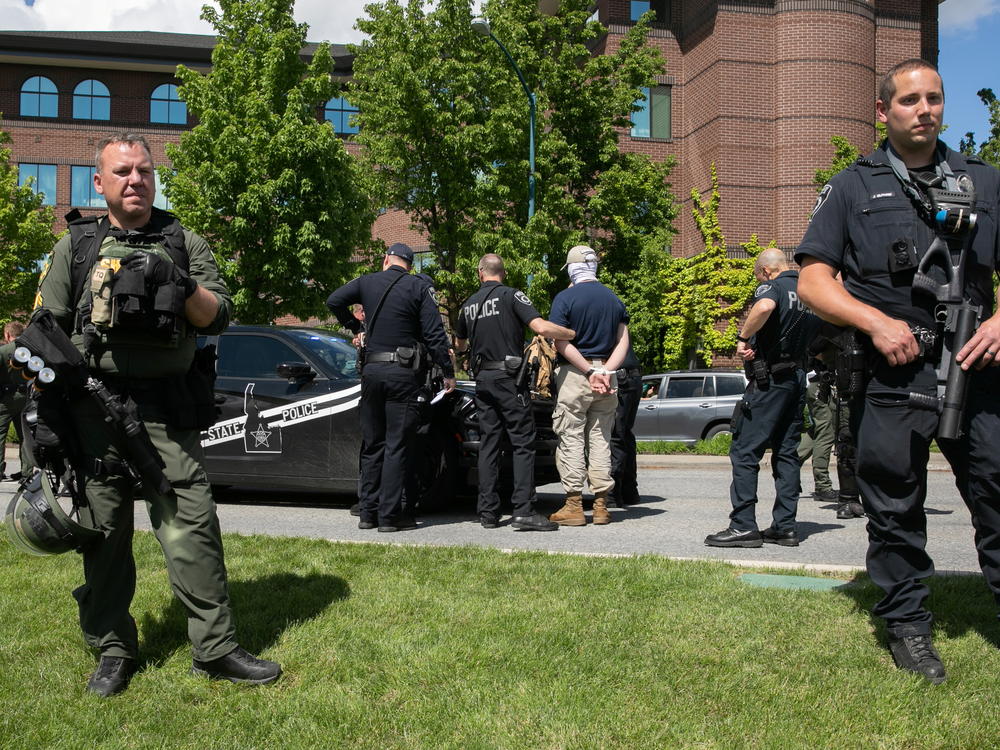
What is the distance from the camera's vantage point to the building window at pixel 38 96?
37125 mm

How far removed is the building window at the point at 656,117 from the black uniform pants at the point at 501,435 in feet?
82.4

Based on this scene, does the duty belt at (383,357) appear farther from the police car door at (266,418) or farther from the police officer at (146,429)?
the police officer at (146,429)

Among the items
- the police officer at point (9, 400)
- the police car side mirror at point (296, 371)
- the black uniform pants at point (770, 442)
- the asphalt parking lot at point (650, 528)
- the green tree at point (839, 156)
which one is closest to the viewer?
the asphalt parking lot at point (650, 528)

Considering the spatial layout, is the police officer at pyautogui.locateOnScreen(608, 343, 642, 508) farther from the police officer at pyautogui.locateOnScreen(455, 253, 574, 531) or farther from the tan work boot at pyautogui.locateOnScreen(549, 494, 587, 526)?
the police officer at pyautogui.locateOnScreen(455, 253, 574, 531)

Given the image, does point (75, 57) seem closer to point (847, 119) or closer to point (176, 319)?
point (847, 119)

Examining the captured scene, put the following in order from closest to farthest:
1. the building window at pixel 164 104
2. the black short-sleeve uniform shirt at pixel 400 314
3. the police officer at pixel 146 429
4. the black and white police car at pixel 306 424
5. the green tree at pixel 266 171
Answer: the police officer at pixel 146 429, the black short-sleeve uniform shirt at pixel 400 314, the black and white police car at pixel 306 424, the green tree at pixel 266 171, the building window at pixel 164 104

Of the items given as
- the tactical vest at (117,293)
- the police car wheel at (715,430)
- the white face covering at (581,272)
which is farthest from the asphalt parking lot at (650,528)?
the police car wheel at (715,430)

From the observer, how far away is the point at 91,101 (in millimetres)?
37438

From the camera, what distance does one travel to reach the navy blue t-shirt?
7.55m

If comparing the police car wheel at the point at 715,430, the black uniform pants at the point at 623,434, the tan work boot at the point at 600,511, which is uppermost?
the black uniform pants at the point at 623,434

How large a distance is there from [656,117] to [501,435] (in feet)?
83.9

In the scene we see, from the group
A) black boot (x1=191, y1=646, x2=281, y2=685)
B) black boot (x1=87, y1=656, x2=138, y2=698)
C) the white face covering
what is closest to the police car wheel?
the white face covering

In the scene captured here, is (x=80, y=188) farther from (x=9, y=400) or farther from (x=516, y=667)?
(x=516, y=667)

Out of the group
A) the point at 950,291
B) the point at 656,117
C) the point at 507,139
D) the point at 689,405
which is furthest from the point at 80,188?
the point at 950,291
